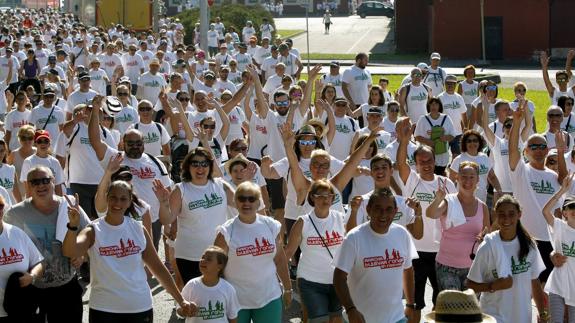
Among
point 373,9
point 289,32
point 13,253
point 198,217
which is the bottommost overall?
point 289,32

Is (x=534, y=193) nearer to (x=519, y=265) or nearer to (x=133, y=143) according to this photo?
(x=519, y=265)

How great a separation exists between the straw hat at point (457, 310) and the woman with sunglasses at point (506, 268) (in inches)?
120

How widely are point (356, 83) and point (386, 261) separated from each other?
34.9 feet

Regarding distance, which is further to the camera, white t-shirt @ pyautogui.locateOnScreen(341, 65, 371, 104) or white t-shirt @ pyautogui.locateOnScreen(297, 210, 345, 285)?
white t-shirt @ pyautogui.locateOnScreen(341, 65, 371, 104)

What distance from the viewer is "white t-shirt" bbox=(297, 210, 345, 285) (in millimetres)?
8492

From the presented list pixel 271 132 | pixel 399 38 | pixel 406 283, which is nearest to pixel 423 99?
pixel 271 132

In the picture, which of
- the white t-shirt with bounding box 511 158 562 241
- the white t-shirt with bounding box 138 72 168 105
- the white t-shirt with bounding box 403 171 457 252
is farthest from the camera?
the white t-shirt with bounding box 138 72 168 105

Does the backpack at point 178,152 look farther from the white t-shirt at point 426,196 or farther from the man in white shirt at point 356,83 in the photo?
the man in white shirt at point 356,83

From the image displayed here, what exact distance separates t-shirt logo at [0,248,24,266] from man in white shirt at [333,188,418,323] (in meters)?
2.19

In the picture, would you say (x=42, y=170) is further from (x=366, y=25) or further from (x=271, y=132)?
(x=366, y=25)

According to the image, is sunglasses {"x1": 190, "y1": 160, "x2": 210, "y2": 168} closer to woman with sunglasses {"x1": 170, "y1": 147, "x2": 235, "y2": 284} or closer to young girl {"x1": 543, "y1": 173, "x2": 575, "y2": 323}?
woman with sunglasses {"x1": 170, "y1": 147, "x2": 235, "y2": 284}

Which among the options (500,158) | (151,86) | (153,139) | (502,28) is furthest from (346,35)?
(500,158)

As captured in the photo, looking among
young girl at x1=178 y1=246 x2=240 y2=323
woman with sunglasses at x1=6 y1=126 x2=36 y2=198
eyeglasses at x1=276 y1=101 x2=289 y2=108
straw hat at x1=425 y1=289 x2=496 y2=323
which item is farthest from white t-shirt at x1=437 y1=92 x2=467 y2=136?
straw hat at x1=425 y1=289 x2=496 y2=323

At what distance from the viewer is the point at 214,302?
7.62 metres
